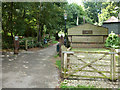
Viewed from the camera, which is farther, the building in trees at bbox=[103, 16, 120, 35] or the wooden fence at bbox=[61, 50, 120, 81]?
the building in trees at bbox=[103, 16, 120, 35]

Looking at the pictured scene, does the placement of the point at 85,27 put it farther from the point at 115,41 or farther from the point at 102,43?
the point at 115,41

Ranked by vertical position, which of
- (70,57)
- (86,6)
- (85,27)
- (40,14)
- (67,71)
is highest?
(86,6)

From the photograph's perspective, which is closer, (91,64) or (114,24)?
(91,64)

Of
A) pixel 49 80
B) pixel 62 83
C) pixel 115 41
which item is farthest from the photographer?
pixel 115 41

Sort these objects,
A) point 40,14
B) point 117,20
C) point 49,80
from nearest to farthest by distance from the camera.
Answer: point 49,80, point 117,20, point 40,14

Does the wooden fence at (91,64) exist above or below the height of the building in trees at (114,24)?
below

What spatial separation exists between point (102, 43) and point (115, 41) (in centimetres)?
296

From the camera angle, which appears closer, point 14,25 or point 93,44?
point 14,25

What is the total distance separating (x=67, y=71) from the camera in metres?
5.31

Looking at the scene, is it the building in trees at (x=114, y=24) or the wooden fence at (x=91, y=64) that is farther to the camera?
the building in trees at (x=114, y=24)

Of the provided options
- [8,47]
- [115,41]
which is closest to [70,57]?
[8,47]

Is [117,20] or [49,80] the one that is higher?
[117,20]

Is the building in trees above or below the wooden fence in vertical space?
above

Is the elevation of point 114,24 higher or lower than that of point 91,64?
higher
